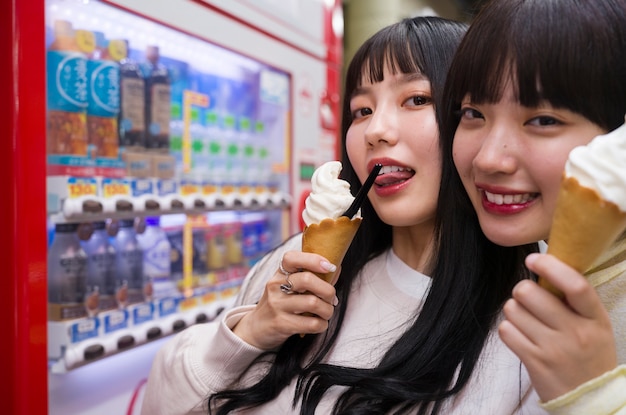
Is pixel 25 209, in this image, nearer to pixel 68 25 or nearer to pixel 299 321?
pixel 68 25

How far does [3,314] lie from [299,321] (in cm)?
88

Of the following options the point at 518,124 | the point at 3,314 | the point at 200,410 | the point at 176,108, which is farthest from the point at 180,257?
the point at 518,124

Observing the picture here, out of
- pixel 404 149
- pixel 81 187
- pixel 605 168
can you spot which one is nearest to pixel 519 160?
pixel 605 168

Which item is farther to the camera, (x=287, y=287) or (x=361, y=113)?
(x=361, y=113)

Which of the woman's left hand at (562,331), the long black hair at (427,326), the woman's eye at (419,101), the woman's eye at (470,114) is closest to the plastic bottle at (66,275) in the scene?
the long black hair at (427,326)

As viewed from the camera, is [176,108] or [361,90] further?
[176,108]

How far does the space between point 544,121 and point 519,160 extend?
71 mm

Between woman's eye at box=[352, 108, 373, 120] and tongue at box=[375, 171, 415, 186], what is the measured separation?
7.3 inches

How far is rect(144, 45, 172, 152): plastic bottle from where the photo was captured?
2164mm

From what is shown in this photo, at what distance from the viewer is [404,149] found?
4.00ft

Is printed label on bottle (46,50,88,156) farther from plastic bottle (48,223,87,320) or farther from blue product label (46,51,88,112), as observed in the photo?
plastic bottle (48,223,87,320)

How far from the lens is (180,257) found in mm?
2365

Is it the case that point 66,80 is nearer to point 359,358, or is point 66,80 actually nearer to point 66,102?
point 66,102

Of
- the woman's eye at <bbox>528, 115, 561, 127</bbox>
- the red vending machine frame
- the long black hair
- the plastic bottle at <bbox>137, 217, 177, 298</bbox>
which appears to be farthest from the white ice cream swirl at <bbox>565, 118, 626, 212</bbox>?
the plastic bottle at <bbox>137, 217, 177, 298</bbox>
